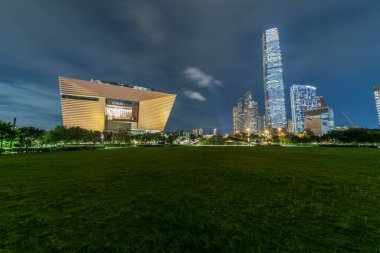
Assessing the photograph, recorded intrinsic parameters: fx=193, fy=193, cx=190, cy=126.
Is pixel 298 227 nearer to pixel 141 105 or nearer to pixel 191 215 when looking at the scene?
pixel 191 215

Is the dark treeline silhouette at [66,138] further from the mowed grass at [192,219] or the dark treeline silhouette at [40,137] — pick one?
the mowed grass at [192,219]

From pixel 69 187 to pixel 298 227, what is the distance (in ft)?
35.5

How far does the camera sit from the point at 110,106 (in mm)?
163000

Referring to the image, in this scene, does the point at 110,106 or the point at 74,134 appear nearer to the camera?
the point at 74,134

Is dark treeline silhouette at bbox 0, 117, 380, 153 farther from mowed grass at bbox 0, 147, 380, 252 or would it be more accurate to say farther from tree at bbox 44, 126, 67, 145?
mowed grass at bbox 0, 147, 380, 252

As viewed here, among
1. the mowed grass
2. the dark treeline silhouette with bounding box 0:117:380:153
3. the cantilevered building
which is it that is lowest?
the mowed grass

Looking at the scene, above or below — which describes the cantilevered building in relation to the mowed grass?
above

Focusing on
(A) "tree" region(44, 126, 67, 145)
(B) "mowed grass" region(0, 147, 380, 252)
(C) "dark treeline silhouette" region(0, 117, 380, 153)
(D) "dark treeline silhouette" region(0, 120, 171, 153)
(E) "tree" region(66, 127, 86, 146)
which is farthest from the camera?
(E) "tree" region(66, 127, 86, 146)

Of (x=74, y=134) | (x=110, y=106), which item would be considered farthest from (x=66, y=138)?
(x=110, y=106)

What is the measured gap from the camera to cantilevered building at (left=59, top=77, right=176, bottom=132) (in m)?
137

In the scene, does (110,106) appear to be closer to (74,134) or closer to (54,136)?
(74,134)

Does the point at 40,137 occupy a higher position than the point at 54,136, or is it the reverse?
the point at 54,136

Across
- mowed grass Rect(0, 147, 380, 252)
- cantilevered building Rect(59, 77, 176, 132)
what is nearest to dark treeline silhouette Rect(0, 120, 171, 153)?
cantilevered building Rect(59, 77, 176, 132)

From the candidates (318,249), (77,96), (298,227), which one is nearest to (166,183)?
(298,227)
